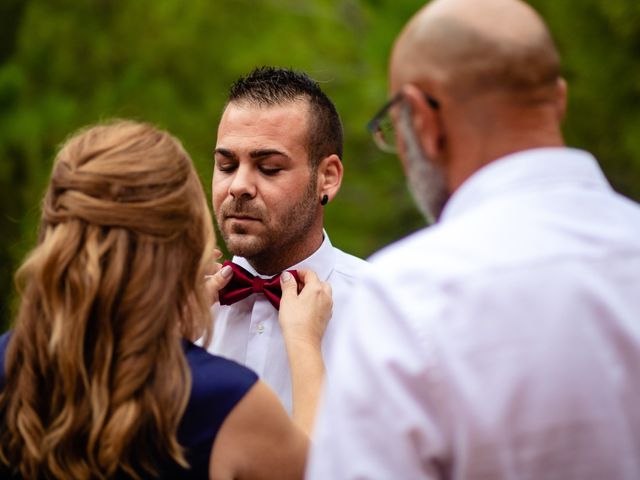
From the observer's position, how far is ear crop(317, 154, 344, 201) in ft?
12.7

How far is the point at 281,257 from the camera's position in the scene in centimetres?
375

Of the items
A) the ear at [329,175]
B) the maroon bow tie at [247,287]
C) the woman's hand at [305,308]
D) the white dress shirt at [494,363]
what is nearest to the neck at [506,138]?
the white dress shirt at [494,363]

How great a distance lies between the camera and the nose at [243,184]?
361 centimetres

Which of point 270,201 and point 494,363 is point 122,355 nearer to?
point 494,363

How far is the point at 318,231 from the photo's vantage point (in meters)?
3.85

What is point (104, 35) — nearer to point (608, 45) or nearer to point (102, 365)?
point (608, 45)

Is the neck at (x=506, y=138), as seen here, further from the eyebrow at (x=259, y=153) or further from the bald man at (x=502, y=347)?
the eyebrow at (x=259, y=153)

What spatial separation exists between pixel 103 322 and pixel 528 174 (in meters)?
1.01

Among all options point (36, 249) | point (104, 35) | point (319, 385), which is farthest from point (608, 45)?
point (36, 249)

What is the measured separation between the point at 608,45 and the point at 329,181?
6415mm

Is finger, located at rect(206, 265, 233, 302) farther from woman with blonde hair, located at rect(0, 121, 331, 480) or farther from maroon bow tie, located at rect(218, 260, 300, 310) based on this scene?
woman with blonde hair, located at rect(0, 121, 331, 480)

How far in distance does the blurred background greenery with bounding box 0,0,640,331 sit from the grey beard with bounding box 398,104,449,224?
525 cm

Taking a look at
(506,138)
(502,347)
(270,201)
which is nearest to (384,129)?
(506,138)

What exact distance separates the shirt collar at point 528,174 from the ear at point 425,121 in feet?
0.37
